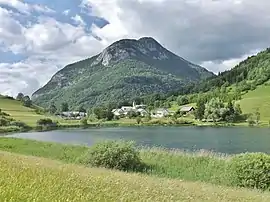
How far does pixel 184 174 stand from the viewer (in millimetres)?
31812

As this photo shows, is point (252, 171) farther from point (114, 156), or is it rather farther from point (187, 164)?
point (114, 156)

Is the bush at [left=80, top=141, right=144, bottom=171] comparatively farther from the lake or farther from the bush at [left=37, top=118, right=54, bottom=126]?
the bush at [left=37, top=118, right=54, bottom=126]

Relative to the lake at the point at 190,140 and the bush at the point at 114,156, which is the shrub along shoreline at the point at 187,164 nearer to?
the bush at the point at 114,156

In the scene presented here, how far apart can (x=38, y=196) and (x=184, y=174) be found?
88.1 feet

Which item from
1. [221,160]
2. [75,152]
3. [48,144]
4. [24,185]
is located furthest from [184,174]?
[24,185]

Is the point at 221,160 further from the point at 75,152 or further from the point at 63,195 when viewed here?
the point at 63,195

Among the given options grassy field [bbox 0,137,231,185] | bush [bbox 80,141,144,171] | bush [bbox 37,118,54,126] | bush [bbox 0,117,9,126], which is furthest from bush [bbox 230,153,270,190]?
bush [bbox 37,118,54,126]

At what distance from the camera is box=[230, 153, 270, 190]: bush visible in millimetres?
25922

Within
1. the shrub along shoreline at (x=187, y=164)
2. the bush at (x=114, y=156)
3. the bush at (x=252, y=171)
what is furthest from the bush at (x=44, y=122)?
the bush at (x=252, y=171)

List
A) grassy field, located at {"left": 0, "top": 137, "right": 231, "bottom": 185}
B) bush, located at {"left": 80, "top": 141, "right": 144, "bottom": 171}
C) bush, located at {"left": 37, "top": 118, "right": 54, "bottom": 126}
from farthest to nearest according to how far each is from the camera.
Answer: bush, located at {"left": 37, "top": 118, "right": 54, "bottom": 126}, bush, located at {"left": 80, "top": 141, "right": 144, "bottom": 171}, grassy field, located at {"left": 0, "top": 137, "right": 231, "bottom": 185}

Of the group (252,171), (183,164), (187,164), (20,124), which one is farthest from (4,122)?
(252,171)

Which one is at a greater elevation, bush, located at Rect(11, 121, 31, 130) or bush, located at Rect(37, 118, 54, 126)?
bush, located at Rect(37, 118, 54, 126)

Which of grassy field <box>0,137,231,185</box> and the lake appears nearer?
grassy field <box>0,137,231,185</box>

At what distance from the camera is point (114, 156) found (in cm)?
3125
